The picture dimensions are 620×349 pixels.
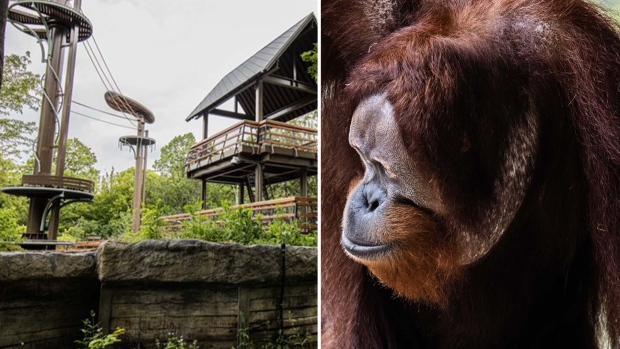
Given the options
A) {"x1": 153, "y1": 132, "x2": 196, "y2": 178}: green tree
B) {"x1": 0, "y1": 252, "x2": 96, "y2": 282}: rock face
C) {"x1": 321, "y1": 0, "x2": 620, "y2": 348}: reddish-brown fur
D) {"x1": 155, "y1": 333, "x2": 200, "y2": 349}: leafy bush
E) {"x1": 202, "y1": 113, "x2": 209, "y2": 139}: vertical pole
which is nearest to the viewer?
{"x1": 321, "y1": 0, "x2": 620, "y2": 348}: reddish-brown fur

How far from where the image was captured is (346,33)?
956mm

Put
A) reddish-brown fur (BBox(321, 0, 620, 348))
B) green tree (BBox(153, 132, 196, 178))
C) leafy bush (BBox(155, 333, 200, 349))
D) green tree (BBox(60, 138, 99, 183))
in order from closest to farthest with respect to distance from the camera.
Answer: reddish-brown fur (BBox(321, 0, 620, 348)), leafy bush (BBox(155, 333, 200, 349)), green tree (BBox(60, 138, 99, 183)), green tree (BBox(153, 132, 196, 178))

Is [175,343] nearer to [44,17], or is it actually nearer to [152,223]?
[152,223]

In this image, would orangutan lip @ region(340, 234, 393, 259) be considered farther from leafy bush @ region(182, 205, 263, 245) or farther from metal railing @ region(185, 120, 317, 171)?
metal railing @ region(185, 120, 317, 171)

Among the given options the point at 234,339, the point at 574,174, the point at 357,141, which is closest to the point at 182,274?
the point at 234,339

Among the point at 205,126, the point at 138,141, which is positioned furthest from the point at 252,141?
the point at 138,141

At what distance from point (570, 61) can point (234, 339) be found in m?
1.74

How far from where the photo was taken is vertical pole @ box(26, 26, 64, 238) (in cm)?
214

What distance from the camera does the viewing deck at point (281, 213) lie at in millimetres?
2305

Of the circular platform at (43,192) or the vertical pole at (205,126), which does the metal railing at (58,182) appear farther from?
the vertical pole at (205,126)

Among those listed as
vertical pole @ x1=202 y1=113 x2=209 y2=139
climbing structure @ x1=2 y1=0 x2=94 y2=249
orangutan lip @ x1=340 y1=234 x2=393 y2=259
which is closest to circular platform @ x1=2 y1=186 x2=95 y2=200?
climbing structure @ x1=2 y1=0 x2=94 y2=249

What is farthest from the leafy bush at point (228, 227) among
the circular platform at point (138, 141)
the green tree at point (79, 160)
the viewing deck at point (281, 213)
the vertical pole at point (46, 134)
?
the vertical pole at point (46, 134)

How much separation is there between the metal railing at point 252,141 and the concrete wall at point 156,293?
0.63 m

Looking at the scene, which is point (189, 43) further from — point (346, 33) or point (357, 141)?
point (357, 141)
